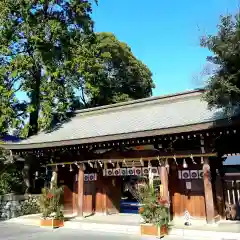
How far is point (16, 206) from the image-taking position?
51.3ft

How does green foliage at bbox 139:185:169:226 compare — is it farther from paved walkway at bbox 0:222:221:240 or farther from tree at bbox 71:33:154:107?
tree at bbox 71:33:154:107

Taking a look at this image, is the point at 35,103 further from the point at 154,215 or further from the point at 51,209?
the point at 154,215

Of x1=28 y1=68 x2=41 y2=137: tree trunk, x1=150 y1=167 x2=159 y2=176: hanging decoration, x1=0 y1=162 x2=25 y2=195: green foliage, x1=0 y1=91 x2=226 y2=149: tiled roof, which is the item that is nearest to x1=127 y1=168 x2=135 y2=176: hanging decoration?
x1=150 y1=167 x2=159 y2=176: hanging decoration

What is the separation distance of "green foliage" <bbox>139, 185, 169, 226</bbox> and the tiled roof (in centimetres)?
252

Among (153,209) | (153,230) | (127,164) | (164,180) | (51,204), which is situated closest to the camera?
(153,230)

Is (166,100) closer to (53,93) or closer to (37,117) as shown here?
(53,93)

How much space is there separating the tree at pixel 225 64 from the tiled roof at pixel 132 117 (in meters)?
2.93

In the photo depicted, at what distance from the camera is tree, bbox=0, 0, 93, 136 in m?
17.0

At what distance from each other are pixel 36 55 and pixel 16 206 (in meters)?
8.52

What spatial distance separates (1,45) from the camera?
55.9ft

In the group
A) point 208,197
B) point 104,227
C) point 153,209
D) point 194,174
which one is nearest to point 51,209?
point 104,227

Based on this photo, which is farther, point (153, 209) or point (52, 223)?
point (52, 223)

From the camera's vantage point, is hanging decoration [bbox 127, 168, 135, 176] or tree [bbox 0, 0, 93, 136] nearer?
hanging decoration [bbox 127, 168, 135, 176]

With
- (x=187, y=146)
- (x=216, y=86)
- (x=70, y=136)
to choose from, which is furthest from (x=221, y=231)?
(x=70, y=136)
